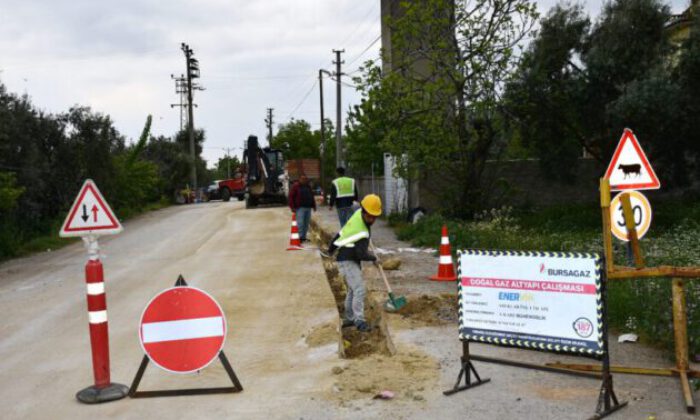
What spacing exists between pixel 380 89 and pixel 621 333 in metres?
14.0

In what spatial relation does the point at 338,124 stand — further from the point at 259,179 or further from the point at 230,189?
the point at 230,189

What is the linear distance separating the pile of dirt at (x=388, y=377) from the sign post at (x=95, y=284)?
1.93 m

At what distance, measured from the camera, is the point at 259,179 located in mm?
35375

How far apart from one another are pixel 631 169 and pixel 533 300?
3.00 meters

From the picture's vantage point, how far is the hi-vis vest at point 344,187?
17422 mm

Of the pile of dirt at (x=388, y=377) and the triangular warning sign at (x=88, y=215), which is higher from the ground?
the triangular warning sign at (x=88, y=215)

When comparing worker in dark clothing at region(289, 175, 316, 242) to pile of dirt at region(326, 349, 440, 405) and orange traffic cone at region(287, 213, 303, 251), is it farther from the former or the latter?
pile of dirt at region(326, 349, 440, 405)

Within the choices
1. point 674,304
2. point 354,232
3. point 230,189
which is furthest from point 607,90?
point 230,189

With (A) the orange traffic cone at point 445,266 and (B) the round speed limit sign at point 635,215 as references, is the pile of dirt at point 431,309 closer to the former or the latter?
(A) the orange traffic cone at point 445,266

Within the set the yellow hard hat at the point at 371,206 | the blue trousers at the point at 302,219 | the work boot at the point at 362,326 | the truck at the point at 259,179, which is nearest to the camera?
the yellow hard hat at the point at 371,206

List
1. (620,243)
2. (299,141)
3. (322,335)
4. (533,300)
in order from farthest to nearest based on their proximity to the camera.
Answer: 1. (299,141)
2. (620,243)
3. (322,335)
4. (533,300)

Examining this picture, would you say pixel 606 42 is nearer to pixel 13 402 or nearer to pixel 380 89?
pixel 380 89

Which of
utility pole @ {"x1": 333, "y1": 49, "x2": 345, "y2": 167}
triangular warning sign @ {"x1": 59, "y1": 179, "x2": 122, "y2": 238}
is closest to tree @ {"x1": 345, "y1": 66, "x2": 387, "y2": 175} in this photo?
utility pole @ {"x1": 333, "y1": 49, "x2": 345, "y2": 167}

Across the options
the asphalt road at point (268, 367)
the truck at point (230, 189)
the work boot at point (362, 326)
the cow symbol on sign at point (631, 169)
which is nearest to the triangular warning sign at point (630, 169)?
the cow symbol on sign at point (631, 169)
